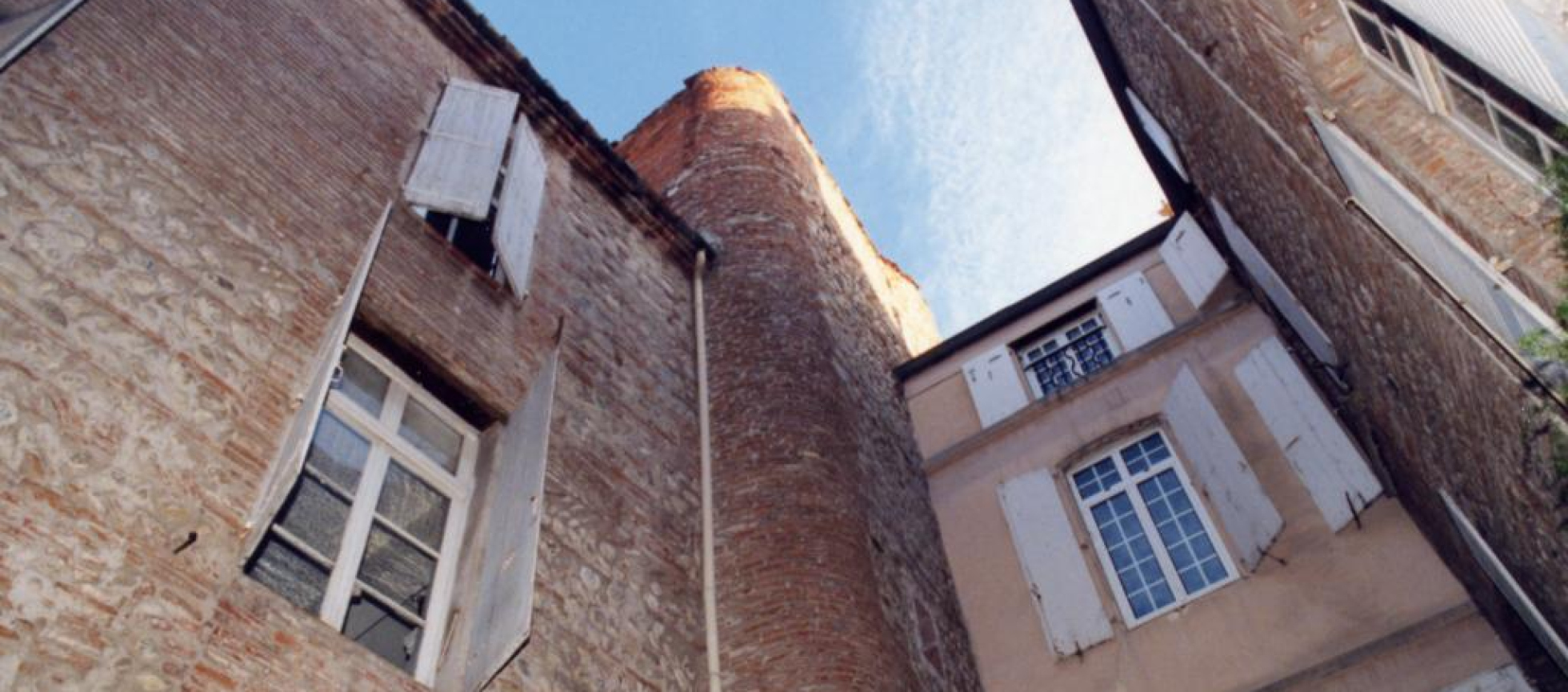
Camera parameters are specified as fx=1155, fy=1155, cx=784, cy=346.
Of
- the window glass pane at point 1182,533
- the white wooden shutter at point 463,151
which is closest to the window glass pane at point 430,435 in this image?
the white wooden shutter at point 463,151

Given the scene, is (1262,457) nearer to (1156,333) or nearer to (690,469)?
(1156,333)

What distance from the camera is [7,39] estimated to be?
515cm

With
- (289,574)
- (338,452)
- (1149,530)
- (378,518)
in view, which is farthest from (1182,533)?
(289,574)

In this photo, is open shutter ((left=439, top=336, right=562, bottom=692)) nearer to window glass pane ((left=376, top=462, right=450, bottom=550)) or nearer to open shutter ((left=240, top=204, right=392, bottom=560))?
window glass pane ((left=376, top=462, right=450, bottom=550))

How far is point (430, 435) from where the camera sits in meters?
6.25

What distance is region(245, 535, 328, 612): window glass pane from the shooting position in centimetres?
471

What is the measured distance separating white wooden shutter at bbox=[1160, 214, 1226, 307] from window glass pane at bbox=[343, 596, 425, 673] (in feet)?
26.0

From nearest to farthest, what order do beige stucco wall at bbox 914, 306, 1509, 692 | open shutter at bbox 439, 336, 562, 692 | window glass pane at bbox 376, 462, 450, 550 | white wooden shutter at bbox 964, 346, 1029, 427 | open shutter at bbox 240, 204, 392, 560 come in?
open shutter at bbox 240, 204, 392, 560, open shutter at bbox 439, 336, 562, 692, window glass pane at bbox 376, 462, 450, 550, beige stucco wall at bbox 914, 306, 1509, 692, white wooden shutter at bbox 964, 346, 1029, 427

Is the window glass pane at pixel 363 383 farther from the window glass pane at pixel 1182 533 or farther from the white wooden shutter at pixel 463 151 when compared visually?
the window glass pane at pixel 1182 533

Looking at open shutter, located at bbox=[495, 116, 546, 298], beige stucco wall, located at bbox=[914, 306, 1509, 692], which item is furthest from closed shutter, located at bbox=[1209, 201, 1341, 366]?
open shutter, located at bbox=[495, 116, 546, 298]

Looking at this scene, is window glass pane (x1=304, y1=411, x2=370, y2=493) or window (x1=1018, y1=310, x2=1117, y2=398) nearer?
window glass pane (x1=304, y1=411, x2=370, y2=493)

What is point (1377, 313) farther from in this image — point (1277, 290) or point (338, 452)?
point (338, 452)

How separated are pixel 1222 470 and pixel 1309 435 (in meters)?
0.69

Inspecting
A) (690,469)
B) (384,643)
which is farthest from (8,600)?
(690,469)
